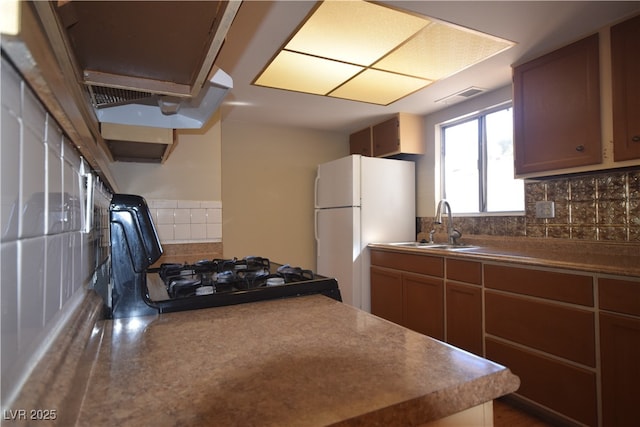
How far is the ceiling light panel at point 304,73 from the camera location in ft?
6.91

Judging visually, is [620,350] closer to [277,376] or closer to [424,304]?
[424,304]

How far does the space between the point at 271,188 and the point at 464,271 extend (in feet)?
7.39

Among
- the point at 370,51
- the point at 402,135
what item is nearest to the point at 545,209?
the point at 402,135

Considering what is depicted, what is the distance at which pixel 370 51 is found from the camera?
1976 mm

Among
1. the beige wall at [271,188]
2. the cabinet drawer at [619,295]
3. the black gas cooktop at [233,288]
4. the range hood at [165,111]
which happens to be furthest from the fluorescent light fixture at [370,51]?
the cabinet drawer at [619,295]

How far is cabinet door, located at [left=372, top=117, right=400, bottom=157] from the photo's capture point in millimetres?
3252

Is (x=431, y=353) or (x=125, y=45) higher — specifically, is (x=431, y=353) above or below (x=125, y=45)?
below

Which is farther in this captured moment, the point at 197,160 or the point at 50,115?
the point at 197,160

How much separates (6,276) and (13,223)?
55 millimetres

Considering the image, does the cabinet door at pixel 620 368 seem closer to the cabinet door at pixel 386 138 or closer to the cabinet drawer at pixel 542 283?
the cabinet drawer at pixel 542 283

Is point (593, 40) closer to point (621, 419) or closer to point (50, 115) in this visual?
point (621, 419)

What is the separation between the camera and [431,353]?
1.88 feet

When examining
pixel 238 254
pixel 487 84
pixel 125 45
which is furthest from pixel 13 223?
pixel 238 254

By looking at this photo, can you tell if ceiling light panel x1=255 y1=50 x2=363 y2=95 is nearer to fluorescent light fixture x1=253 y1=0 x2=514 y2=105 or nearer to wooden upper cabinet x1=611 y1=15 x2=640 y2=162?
fluorescent light fixture x1=253 y1=0 x2=514 y2=105
